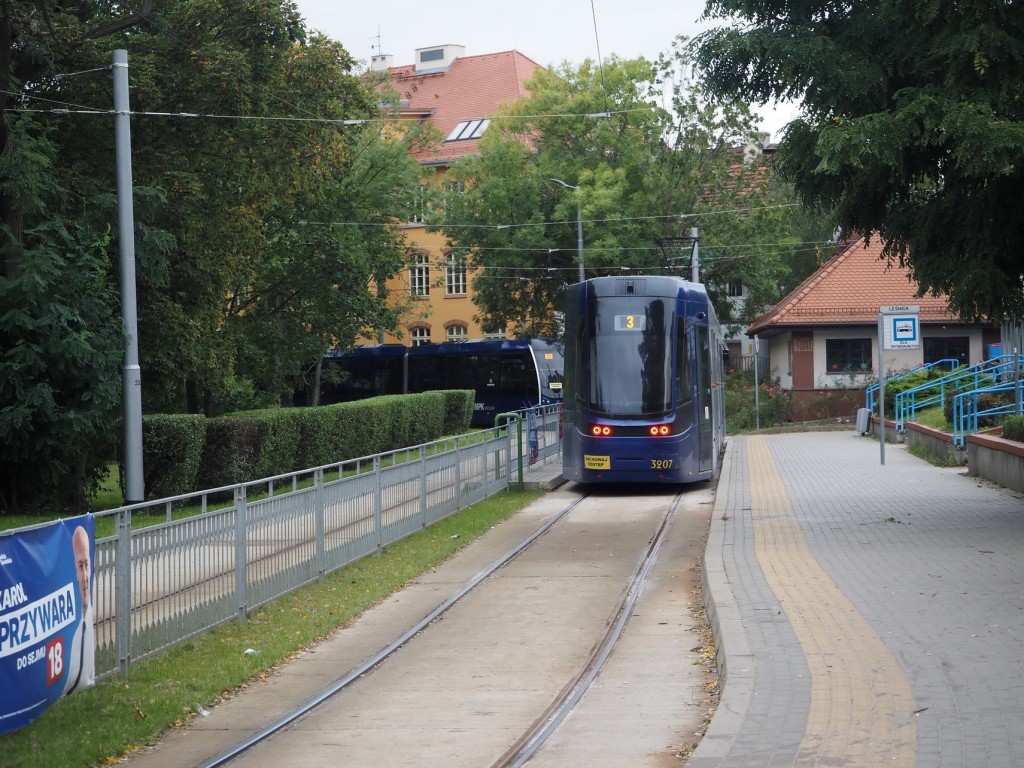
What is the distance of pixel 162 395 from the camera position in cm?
2489

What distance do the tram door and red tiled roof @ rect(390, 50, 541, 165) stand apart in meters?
45.5

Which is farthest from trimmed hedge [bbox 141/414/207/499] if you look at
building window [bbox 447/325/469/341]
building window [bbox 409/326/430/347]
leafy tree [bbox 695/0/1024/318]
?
building window [bbox 409/326/430/347]

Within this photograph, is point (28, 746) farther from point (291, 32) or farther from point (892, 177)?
point (291, 32)

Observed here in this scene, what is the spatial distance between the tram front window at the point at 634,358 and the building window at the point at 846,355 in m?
25.5

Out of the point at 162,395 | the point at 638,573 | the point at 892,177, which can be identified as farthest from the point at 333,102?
the point at 638,573

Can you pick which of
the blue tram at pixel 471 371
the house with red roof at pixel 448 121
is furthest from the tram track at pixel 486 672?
the house with red roof at pixel 448 121

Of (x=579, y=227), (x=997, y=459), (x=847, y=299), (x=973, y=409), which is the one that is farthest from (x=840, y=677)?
(x=847, y=299)

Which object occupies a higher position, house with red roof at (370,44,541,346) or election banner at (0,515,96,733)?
house with red roof at (370,44,541,346)

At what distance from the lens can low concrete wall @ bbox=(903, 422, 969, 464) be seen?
25220 mm

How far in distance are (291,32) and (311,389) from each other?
3026cm

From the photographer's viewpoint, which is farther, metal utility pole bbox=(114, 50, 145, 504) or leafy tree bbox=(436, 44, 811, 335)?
leafy tree bbox=(436, 44, 811, 335)

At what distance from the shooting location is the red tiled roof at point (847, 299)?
44906 mm

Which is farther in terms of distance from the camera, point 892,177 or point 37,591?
point 892,177

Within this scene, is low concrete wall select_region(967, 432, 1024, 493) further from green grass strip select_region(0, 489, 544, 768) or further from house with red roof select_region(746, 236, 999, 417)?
house with red roof select_region(746, 236, 999, 417)
